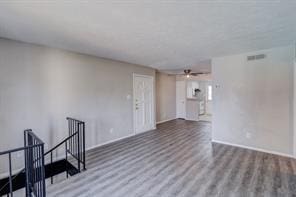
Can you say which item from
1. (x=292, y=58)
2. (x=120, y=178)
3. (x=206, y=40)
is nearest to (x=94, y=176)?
(x=120, y=178)

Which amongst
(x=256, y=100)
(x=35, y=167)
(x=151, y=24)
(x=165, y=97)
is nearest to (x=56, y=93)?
(x=35, y=167)

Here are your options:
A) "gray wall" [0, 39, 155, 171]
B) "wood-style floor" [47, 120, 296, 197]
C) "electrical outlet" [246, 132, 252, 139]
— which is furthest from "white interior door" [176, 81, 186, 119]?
"electrical outlet" [246, 132, 252, 139]

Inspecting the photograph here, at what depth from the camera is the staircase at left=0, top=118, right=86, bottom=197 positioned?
7.13 ft

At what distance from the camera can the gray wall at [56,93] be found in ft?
10.3

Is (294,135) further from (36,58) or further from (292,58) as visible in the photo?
(36,58)

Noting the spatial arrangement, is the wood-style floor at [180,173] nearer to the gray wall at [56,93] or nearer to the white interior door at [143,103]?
the gray wall at [56,93]

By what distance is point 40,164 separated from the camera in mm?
2264

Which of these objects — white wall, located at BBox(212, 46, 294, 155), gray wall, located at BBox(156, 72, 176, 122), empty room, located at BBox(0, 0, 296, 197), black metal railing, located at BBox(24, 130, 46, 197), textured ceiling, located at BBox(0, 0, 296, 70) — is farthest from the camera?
gray wall, located at BBox(156, 72, 176, 122)

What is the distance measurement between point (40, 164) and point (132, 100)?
146 inches

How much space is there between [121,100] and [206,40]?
10.2ft

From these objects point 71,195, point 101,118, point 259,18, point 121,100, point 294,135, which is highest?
point 259,18

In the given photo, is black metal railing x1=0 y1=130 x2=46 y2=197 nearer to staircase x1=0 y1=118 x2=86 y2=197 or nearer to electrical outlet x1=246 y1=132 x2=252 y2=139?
staircase x1=0 y1=118 x2=86 y2=197

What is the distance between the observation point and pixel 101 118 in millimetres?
4734

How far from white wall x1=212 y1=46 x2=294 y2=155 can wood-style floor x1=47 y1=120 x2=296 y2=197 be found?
38cm
